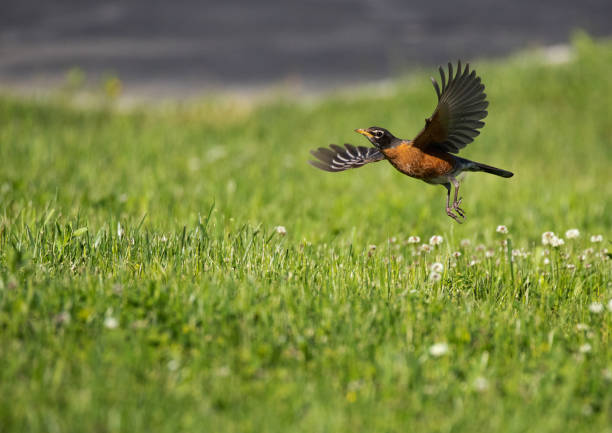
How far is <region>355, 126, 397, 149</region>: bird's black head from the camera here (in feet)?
10.1

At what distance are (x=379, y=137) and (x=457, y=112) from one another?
408mm

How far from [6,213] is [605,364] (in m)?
4.53

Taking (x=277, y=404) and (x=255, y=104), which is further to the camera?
(x=255, y=104)

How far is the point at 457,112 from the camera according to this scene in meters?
3.00

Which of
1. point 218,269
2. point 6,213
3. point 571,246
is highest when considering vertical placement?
point 571,246

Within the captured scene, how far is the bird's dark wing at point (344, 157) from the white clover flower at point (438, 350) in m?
1.06

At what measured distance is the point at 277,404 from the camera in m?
2.44

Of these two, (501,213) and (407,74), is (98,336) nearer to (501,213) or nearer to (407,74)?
(501,213)

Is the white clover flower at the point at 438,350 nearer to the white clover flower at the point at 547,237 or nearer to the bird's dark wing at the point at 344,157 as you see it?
the bird's dark wing at the point at 344,157

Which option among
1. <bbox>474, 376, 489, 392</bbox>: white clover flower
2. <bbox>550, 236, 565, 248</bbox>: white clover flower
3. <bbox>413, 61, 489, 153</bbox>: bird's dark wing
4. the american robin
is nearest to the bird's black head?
the american robin

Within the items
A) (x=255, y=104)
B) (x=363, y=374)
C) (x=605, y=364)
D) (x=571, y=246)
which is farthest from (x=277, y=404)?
(x=255, y=104)

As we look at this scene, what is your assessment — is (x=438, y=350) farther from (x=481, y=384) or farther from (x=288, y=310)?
(x=288, y=310)

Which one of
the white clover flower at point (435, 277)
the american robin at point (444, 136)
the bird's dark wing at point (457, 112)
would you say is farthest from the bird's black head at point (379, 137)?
the white clover flower at point (435, 277)

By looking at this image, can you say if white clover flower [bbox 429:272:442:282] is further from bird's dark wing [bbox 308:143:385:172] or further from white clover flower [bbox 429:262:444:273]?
bird's dark wing [bbox 308:143:385:172]
